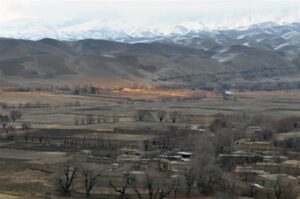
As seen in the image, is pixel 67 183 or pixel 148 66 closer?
pixel 67 183

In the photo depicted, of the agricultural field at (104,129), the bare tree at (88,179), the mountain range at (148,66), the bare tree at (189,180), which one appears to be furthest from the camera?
the mountain range at (148,66)

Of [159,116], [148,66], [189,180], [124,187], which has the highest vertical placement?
[148,66]

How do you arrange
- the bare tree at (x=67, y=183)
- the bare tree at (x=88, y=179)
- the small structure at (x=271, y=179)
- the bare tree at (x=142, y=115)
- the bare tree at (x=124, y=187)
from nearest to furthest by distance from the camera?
the bare tree at (x=124, y=187) < the bare tree at (x=88, y=179) < the bare tree at (x=67, y=183) < the small structure at (x=271, y=179) < the bare tree at (x=142, y=115)

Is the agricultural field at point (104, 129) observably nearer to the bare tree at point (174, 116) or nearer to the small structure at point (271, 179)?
the bare tree at point (174, 116)

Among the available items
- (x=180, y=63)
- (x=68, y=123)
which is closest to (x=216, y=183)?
(x=68, y=123)

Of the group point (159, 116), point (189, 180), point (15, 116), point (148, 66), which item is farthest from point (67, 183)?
point (148, 66)

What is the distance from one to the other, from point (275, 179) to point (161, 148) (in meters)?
13.6

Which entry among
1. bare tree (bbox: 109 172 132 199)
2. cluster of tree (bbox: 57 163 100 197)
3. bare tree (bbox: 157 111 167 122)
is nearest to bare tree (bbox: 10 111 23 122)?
bare tree (bbox: 157 111 167 122)

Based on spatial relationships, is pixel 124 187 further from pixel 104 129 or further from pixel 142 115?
pixel 142 115

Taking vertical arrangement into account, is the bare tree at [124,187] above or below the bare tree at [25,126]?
below

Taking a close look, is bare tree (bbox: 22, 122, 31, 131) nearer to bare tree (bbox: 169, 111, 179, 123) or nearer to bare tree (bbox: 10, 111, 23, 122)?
bare tree (bbox: 10, 111, 23, 122)

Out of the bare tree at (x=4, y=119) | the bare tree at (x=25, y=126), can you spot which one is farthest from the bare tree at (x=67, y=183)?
the bare tree at (x=4, y=119)

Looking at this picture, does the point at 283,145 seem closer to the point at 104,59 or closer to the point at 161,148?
the point at 161,148

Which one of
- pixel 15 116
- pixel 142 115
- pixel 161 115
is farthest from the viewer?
pixel 15 116
